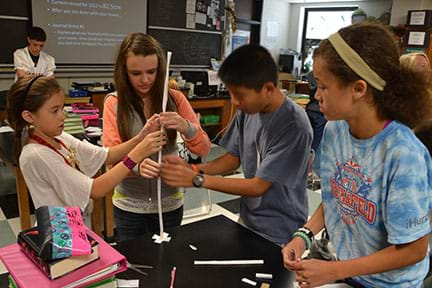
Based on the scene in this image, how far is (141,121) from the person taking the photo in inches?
62.0

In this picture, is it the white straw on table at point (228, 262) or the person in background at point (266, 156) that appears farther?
the person in background at point (266, 156)

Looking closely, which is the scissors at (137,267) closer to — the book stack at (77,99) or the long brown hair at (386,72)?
the long brown hair at (386,72)

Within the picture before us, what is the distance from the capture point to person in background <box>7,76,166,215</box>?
1283 mm

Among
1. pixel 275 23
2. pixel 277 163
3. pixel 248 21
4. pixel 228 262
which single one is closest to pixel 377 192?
pixel 277 163

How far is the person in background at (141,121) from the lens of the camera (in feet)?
4.85

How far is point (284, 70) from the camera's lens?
26.0 feet

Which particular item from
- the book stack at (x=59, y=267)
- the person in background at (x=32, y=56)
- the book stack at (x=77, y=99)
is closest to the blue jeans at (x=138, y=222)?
the book stack at (x=59, y=267)

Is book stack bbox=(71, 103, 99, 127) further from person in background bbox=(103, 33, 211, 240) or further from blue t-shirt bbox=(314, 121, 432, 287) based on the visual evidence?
blue t-shirt bbox=(314, 121, 432, 287)

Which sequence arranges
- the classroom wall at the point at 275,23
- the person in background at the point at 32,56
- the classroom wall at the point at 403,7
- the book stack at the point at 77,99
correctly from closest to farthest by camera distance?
the person in background at the point at 32,56, the book stack at the point at 77,99, the classroom wall at the point at 403,7, the classroom wall at the point at 275,23

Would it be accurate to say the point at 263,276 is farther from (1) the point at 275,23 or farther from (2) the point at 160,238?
(1) the point at 275,23

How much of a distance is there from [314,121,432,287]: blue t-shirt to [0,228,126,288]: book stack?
1.99 feet

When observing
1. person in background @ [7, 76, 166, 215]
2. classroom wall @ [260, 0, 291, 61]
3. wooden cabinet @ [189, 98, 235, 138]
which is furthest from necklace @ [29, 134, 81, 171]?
classroom wall @ [260, 0, 291, 61]

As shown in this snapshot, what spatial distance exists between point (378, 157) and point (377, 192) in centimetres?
9

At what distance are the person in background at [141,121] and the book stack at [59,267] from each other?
522 millimetres
